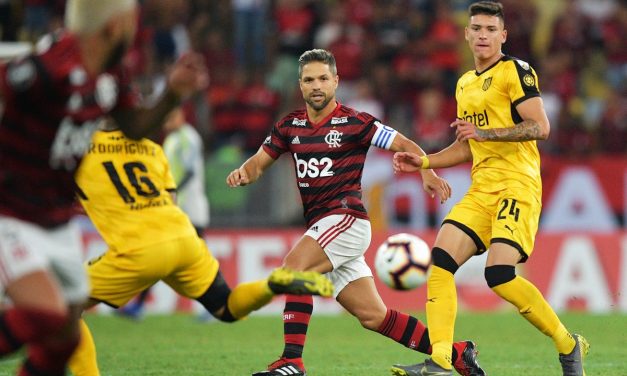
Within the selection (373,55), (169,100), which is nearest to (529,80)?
(169,100)

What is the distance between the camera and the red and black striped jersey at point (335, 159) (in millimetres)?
7766

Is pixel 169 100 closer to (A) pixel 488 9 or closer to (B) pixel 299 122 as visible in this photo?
(B) pixel 299 122

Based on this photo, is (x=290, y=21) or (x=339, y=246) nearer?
(x=339, y=246)

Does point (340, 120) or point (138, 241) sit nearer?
point (138, 241)

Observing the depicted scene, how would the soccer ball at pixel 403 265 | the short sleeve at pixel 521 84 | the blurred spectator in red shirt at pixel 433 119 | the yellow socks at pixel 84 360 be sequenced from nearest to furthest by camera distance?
the yellow socks at pixel 84 360 < the short sleeve at pixel 521 84 < the soccer ball at pixel 403 265 < the blurred spectator in red shirt at pixel 433 119

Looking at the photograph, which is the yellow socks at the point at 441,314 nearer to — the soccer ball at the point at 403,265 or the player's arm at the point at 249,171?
the soccer ball at the point at 403,265

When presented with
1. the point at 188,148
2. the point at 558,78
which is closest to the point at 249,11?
the point at 558,78

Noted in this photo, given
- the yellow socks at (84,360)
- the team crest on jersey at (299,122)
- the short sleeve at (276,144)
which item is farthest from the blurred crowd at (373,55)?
the yellow socks at (84,360)

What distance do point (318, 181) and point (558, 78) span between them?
11830 millimetres

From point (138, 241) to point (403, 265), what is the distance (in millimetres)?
2531

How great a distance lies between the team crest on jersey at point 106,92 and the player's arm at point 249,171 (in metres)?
2.38

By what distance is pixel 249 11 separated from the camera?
18766 millimetres

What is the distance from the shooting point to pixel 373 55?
18.5 metres

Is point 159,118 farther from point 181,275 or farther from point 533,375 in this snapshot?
point 533,375
